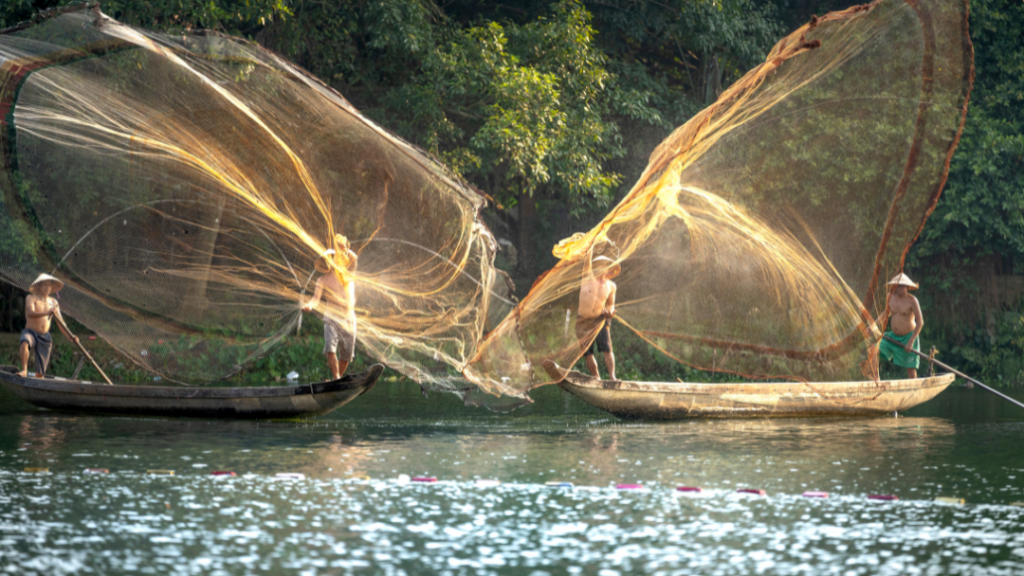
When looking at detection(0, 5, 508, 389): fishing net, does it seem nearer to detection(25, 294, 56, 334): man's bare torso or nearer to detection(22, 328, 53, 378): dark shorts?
detection(25, 294, 56, 334): man's bare torso

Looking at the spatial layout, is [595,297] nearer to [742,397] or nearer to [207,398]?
[742,397]

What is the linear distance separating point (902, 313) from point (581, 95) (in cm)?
750

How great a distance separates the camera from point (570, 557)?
19.4ft

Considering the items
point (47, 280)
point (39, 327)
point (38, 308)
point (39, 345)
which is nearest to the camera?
point (47, 280)

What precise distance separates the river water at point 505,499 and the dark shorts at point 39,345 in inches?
67.4

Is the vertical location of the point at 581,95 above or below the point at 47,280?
above

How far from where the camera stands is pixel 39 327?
1341 cm

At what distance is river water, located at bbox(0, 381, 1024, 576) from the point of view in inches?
232

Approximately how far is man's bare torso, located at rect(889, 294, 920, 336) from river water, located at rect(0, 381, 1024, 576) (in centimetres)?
209

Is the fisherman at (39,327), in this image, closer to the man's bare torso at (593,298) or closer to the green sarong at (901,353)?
the man's bare torso at (593,298)

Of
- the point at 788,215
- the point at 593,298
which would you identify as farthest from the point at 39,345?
the point at 788,215

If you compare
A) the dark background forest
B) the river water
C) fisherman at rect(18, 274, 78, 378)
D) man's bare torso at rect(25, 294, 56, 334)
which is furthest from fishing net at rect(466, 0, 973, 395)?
the dark background forest

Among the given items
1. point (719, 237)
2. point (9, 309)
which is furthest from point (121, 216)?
point (9, 309)

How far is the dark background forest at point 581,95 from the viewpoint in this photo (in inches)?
707
